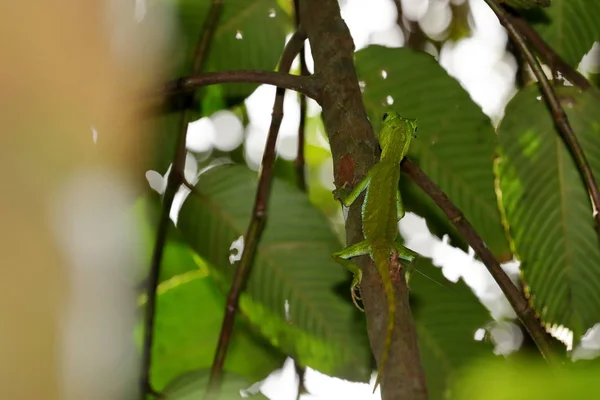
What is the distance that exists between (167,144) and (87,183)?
3.03 feet

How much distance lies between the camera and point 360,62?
5.23ft

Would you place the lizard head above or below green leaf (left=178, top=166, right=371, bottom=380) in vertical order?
above

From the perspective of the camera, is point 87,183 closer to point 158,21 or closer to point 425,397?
point 425,397

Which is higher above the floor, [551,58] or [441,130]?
[551,58]

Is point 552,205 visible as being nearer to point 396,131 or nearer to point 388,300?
point 396,131

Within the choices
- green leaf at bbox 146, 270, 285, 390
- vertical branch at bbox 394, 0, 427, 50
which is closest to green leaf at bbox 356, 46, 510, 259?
green leaf at bbox 146, 270, 285, 390

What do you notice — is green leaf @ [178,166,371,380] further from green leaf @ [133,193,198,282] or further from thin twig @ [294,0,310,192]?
thin twig @ [294,0,310,192]

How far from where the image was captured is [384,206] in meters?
1.43

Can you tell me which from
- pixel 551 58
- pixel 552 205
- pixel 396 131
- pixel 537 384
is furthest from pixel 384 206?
pixel 537 384

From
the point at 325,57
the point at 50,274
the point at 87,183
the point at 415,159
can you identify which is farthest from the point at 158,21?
the point at 50,274

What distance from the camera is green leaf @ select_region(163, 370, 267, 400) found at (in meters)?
1.19

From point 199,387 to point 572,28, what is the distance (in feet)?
3.82

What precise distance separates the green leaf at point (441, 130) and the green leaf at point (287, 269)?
0.26 meters

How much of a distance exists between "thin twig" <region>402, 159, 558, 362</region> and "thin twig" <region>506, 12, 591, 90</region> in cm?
50
